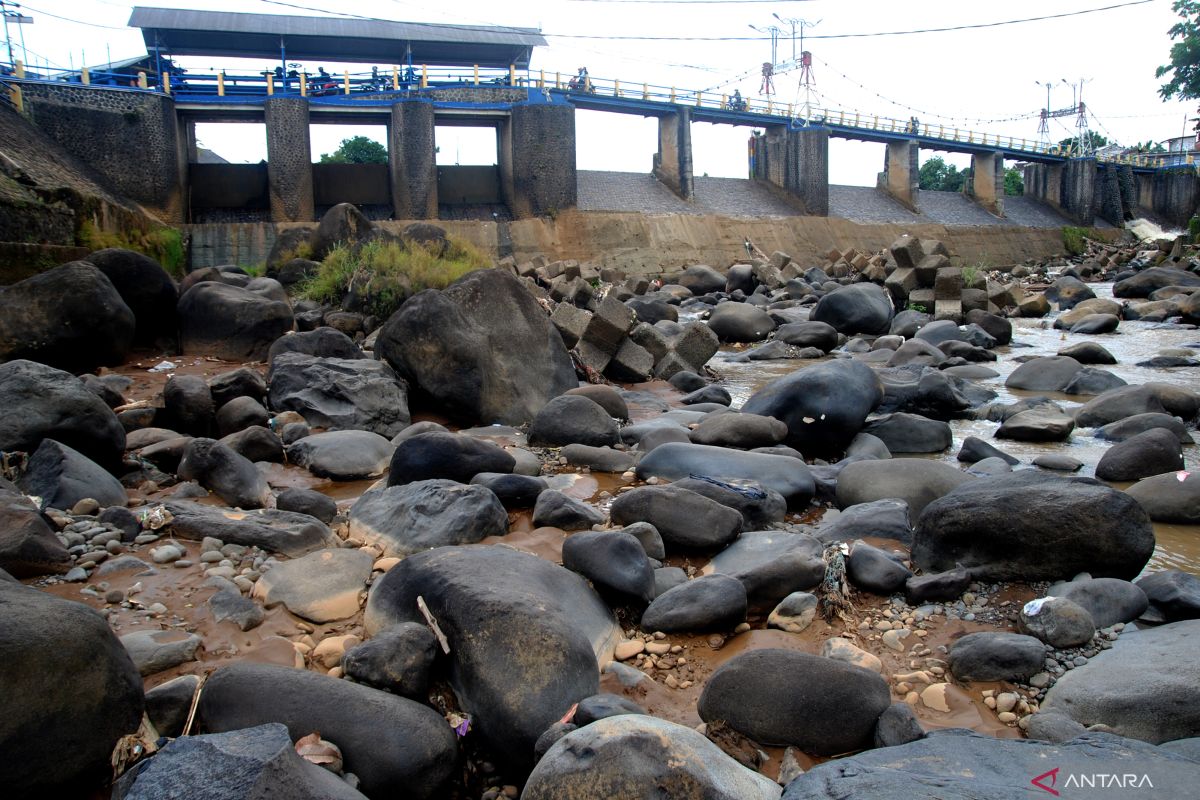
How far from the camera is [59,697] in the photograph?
2127 mm

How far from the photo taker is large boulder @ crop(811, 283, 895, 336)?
1338 cm

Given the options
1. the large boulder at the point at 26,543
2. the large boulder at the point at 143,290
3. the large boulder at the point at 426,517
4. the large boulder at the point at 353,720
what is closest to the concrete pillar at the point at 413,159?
the large boulder at the point at 143,290

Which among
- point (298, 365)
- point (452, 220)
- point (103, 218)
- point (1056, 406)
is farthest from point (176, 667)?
point (452, 220)

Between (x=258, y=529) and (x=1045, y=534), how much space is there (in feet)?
10.7

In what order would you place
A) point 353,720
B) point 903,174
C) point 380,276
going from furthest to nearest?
point 903,174
point 380,276
point 353,720

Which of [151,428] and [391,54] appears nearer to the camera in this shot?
[151,428]

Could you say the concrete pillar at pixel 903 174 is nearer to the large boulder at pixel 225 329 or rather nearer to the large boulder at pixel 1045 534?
the large boulder at pixel 225 329

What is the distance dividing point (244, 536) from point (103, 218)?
11.6 metres

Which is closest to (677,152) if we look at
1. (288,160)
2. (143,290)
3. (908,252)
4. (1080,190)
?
(288,160)

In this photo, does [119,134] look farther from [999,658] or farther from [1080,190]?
[1080,190]

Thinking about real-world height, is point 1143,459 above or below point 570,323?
below

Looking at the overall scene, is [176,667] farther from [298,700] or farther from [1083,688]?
[1083,688]

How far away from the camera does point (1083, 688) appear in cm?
264

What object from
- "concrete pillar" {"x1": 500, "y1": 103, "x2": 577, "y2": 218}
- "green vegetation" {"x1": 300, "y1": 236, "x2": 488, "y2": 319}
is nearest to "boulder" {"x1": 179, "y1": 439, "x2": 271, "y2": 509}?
"green vegetation" {"x1": 300, "y1": 236, "x2": 488, "y2": 319}
